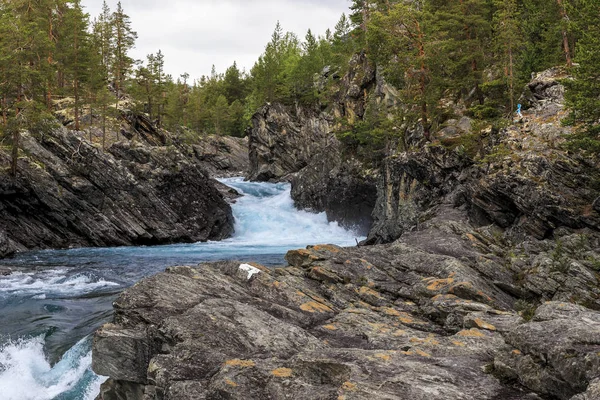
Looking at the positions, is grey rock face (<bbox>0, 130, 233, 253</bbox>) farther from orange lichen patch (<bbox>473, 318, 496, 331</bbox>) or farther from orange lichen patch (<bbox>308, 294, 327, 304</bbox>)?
orange lichen patch (<bbox>473, 318, 496, 331</bbox>)

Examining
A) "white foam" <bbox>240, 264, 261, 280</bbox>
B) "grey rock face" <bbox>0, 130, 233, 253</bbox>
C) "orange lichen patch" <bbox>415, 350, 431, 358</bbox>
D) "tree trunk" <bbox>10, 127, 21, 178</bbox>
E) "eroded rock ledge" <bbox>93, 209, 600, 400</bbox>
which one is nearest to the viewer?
"eroded rock ledge" <bbox>93, 209, 600, 400</bbox>

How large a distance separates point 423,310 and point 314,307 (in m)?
3.52

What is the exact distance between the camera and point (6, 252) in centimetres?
3123

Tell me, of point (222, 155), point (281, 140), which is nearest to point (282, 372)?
point (281, 140)

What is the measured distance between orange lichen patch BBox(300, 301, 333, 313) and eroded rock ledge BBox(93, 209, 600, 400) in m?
0.05

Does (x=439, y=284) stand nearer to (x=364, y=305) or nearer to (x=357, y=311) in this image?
(x=364, y=305)

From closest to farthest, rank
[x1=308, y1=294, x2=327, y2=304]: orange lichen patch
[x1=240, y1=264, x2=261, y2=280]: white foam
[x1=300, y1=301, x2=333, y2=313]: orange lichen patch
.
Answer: [x1=300, y1=301, x2=333, y2=313]: orange lichen patch
[x1=308, y1=294, x2=327, y2=304]: orange lichen patch
[x1=240, y1=264, x2=261, y2=280]: white foam

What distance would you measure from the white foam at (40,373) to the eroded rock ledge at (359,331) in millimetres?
3557

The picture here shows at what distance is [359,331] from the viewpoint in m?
10.9

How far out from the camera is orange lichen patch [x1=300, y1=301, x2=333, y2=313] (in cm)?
1229

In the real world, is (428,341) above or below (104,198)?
below

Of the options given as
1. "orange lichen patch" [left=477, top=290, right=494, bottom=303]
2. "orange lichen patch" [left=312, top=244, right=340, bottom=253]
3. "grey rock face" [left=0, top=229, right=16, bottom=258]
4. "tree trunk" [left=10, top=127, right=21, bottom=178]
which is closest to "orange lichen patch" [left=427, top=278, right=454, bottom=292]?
"orange lichen patch" [left=477, top=290, right=494, bottom=303]

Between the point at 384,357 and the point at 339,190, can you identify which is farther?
the point at 339,190

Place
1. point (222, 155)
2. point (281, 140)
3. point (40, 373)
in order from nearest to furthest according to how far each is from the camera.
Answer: point (40, 373)
point (281, 140)
point (222, 155)
